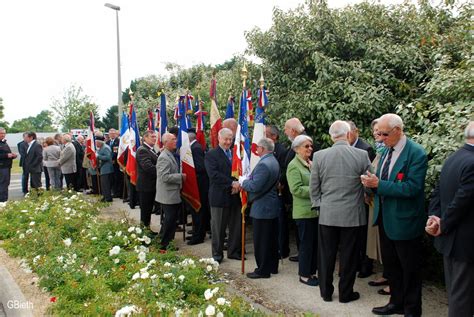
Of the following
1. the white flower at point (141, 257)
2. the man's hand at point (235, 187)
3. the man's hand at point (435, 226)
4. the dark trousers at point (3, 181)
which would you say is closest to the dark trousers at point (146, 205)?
the man's hand at point (235, 187)

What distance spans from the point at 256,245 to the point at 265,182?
906 millimetres

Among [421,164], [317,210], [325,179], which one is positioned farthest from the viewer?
[317,210]

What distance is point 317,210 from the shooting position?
5637 mm

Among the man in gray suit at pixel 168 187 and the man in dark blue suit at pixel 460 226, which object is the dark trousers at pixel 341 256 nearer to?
the man in dark blue suit at pixel 460 226

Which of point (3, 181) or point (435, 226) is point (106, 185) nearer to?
point (3, 181)

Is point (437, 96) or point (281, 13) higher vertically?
point (281, 13)

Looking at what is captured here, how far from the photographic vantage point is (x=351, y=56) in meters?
8.35

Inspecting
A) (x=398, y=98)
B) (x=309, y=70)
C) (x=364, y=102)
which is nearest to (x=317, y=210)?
(x=364, y=102)

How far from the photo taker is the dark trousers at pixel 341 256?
516 cm

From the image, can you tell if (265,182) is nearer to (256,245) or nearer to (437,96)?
(256,245)

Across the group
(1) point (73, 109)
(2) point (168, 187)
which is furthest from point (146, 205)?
(1) point (73, 109)

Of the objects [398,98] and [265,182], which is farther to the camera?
[398,98]

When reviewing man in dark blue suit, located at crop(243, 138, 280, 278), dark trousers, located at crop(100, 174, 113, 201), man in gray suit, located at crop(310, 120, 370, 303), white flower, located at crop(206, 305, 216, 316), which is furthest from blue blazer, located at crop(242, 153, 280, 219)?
dark trousers, located at crop(100, 174, 113, 201)

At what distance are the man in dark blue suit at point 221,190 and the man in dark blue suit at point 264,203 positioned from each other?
26.8 inches
